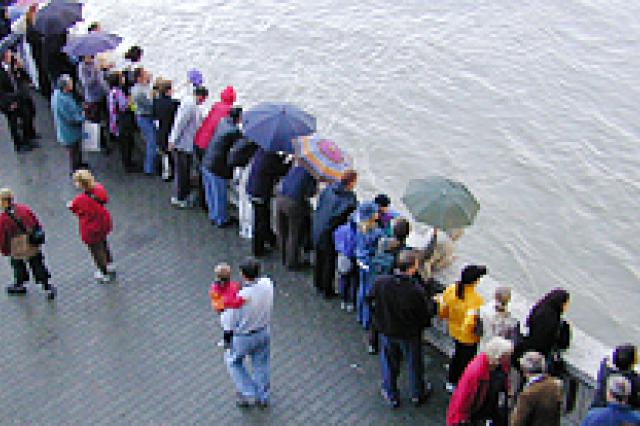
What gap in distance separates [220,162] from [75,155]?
2.89m

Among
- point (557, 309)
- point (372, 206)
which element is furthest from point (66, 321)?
point (557, 309)

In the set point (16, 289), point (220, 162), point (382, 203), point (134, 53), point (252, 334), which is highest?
point (134, 53)

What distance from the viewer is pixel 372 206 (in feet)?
28.8

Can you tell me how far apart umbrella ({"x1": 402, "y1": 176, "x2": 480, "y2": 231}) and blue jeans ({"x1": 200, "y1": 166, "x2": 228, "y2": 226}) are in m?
2.81

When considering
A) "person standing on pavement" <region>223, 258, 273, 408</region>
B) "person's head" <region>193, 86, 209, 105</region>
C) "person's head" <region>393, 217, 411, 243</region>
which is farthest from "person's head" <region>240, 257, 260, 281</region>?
"person's head" <region>193, 86, 209, 105</region>

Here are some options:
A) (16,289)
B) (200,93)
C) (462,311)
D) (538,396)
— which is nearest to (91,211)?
(16,289)

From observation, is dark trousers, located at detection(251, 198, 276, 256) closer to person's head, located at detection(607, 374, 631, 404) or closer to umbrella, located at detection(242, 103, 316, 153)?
umbrella, located at detection(242, 103, 316, 153)

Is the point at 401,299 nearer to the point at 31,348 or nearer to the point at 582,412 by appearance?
the point at 582,412

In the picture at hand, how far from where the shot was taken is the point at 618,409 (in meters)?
Answer: 6.72

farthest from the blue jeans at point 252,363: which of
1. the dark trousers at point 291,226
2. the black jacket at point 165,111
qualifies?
the black jacket at point 165,111

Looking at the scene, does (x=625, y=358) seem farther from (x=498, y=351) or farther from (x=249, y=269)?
(x=249, y=269)

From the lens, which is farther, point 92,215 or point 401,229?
point 92,215

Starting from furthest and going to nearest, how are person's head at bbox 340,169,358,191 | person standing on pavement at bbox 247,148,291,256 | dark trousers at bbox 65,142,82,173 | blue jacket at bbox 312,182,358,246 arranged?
dark trousers at bbox 65,142,82,173 → person standing on pavement at bbox 247,148,291,256 → blue jacket at bbox 312,182,358,246 → person's head at bbox 340,169,358,191

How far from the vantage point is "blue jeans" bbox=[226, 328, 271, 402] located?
8.01m
